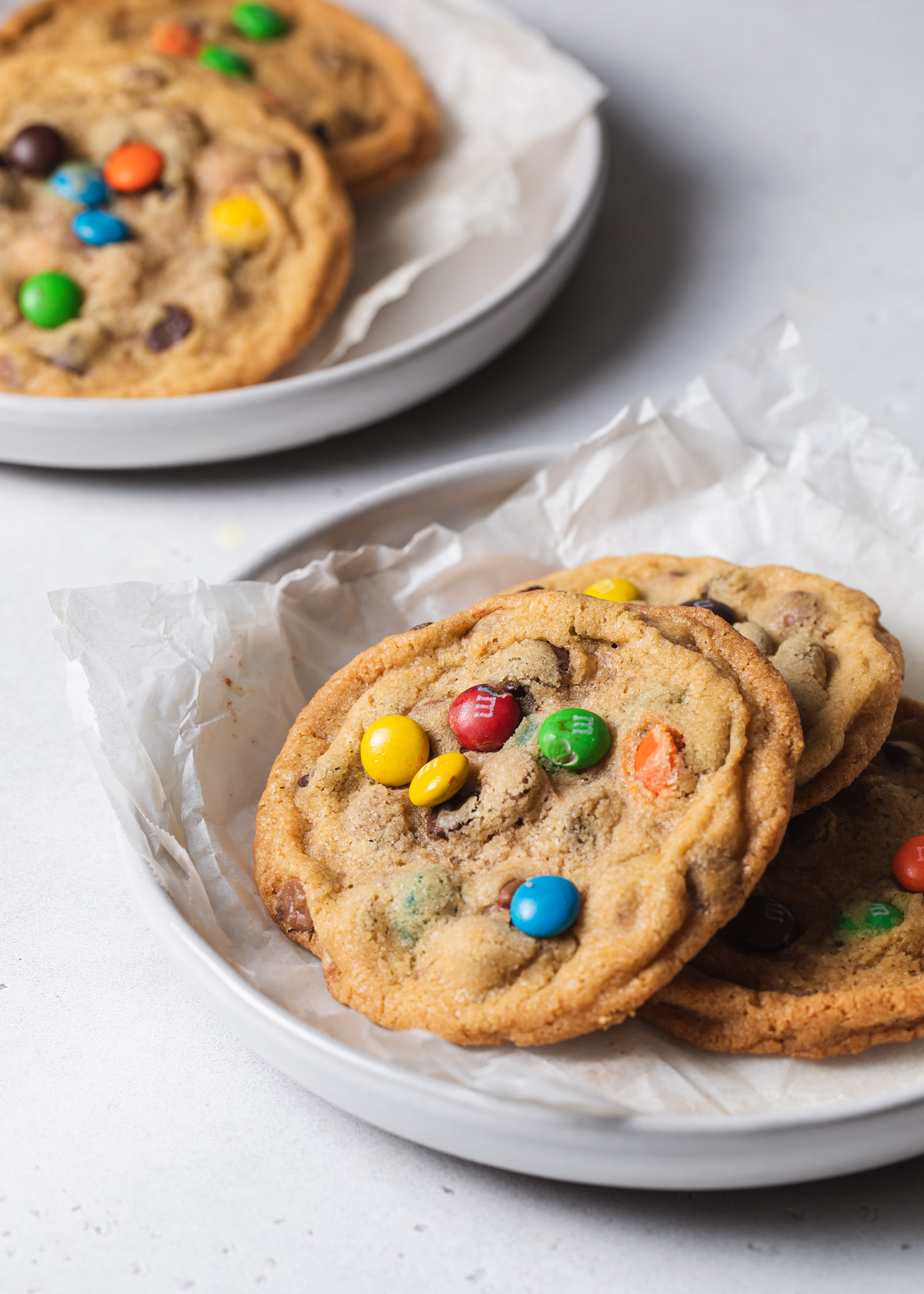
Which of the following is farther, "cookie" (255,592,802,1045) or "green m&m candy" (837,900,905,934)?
"green m&m candy" (837,900,905,934)

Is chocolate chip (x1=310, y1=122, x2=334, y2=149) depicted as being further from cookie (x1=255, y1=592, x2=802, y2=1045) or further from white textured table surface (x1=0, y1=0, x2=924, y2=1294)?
cookie (x1=255, y1=592, x2=802, y2=1045)

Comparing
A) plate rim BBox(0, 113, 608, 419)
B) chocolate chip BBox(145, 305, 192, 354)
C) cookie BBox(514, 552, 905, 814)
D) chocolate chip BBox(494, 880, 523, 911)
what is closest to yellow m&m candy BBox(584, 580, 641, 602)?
cookie BBox(514, 552, 905, 814)

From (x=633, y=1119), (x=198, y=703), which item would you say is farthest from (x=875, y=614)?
(x=198, y=703)

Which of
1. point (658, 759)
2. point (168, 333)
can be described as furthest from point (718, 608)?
point (168, 333)

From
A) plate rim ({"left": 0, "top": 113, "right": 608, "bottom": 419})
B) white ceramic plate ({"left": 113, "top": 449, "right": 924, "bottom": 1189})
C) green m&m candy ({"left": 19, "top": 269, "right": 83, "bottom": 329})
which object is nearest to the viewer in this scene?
white ceramic plate ({"left": 113, "top": 449, "right": 924, "bottom": 1189})

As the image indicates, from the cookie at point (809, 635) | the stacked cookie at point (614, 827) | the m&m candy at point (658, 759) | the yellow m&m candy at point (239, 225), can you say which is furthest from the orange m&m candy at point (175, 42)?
the m&m candy at point (658, 759)

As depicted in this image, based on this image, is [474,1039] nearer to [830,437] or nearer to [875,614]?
[875,614]

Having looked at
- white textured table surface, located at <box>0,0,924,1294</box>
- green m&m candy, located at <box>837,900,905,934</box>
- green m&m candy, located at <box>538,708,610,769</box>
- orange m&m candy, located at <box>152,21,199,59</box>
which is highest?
green m&m candy, located at <box>538,708,610,769</box>
